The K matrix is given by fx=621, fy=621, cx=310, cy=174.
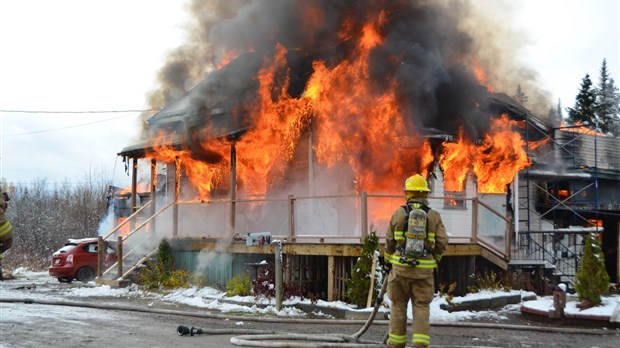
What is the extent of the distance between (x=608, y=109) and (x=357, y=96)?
4177 cm

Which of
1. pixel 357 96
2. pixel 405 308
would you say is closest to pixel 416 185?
pixel 405 308

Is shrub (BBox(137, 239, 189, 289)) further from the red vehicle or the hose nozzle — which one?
the hose nozzle

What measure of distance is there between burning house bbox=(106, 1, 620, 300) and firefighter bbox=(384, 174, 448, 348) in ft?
19.5

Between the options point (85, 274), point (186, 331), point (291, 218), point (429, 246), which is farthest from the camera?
point (85, 274)

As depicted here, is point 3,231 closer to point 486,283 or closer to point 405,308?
point 405,308

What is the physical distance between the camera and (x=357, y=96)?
15.8 m

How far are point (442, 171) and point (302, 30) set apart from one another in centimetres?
558

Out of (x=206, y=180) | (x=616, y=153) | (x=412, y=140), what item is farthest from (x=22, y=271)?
(x=616, y=153)

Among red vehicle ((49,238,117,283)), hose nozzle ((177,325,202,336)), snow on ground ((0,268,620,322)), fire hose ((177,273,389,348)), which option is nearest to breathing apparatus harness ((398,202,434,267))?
fire hose ((177,273,389,348))

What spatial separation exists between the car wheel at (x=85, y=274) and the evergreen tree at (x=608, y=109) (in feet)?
123

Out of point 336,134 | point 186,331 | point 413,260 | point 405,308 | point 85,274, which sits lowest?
point 85,274

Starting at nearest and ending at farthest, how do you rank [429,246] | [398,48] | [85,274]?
[429,246], [398,48], [85,274]

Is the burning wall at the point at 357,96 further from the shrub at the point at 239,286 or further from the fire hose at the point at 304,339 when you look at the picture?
the fire hose at the point at 304,339

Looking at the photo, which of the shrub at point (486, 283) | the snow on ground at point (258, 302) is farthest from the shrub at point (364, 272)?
the shrub at point (486, 283)
